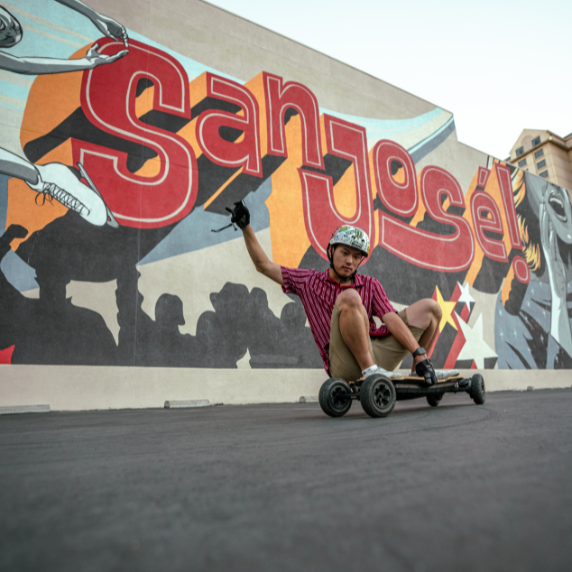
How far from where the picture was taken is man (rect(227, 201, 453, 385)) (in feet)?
7.91

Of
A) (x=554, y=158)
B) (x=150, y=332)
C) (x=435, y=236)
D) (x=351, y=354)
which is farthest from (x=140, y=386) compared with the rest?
(x=554, y=158)

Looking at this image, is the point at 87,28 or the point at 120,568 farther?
the point at 87,28

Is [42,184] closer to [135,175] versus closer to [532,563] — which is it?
[135,175]

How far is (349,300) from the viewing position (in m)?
2.26

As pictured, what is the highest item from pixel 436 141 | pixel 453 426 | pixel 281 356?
pixel 436 141

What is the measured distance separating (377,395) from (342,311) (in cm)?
49

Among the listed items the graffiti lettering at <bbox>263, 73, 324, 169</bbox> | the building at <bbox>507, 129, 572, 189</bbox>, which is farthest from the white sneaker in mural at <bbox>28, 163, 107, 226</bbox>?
the building at <bbox>507, 129, 572, 189</bbox>

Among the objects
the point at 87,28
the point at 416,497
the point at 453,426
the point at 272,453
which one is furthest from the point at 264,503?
the point at 87,28

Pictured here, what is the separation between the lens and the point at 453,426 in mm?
1542

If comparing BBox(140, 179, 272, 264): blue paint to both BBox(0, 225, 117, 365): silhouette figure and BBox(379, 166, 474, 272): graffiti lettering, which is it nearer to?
BBox(0, 225, 117, 365): silhouette figure

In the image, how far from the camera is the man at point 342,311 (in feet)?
7.91

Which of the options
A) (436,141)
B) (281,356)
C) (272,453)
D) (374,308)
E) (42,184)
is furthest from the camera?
(436,141)

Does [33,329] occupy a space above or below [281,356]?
above

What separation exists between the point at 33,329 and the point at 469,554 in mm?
3923
